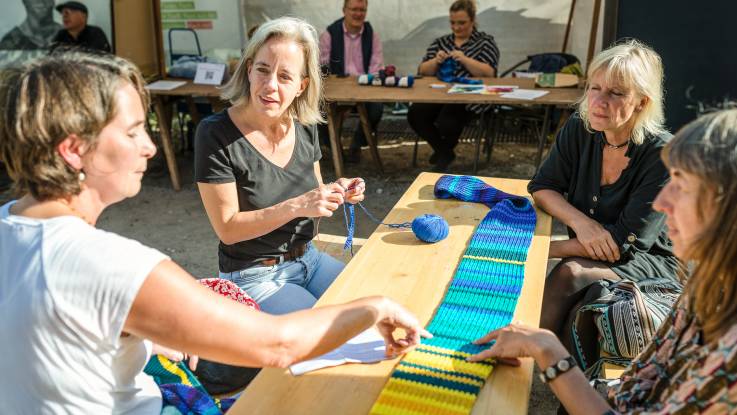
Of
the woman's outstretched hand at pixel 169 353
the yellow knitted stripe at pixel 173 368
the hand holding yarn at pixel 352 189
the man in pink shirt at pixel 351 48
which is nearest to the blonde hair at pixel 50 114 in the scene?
the woman's outstretched hand at pixel 169 353

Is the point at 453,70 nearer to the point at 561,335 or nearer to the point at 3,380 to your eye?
the point at 561,335

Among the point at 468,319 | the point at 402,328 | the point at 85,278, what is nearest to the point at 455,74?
the point at 468,319

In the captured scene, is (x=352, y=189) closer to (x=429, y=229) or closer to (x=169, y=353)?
(x=429, y=229)

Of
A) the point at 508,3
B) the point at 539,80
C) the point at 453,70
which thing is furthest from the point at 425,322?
the point at 508,3

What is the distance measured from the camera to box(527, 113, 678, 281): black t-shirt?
264cm

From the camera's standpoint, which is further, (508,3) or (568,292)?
(508,3)

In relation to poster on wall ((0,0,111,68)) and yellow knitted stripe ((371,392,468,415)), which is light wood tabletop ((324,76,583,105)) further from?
yellow knitted stripe ((371,392,468,415))

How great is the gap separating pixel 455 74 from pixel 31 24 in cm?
445

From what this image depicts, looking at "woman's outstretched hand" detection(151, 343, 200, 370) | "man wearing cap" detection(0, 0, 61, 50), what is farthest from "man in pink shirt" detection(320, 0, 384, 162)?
"woman's outstretched hand" detection(151, 343, 200, 370)

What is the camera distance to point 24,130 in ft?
4.37

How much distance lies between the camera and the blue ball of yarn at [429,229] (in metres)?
2.49

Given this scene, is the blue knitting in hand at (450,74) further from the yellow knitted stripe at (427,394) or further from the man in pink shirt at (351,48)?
the yellow knitted stripe at (427,394)

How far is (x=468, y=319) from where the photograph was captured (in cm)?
193

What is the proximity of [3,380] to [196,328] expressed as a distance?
0.47m
